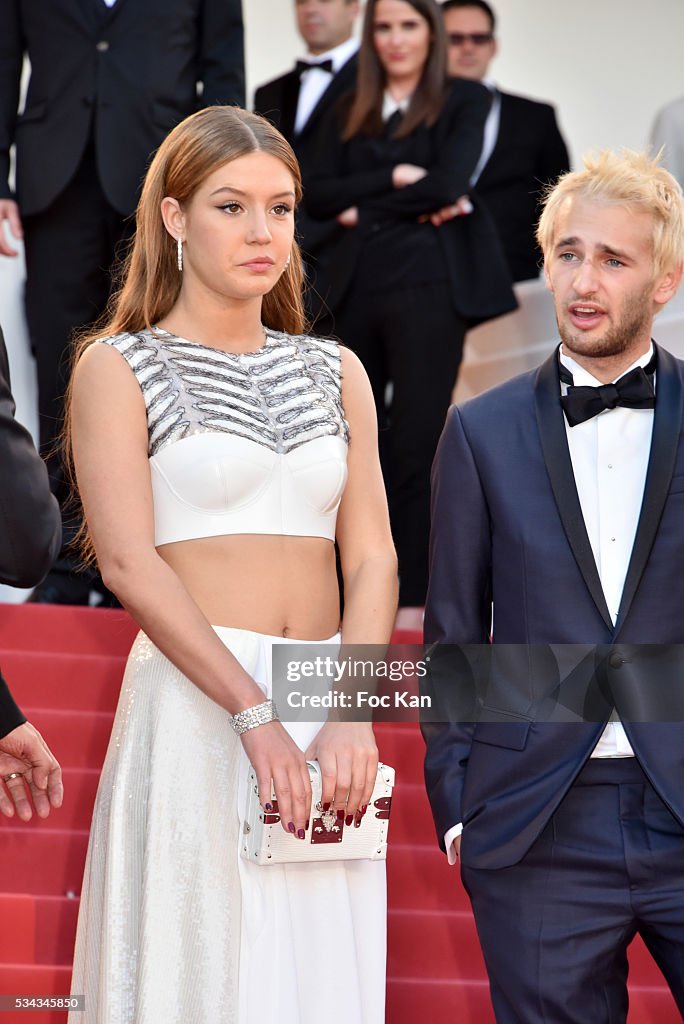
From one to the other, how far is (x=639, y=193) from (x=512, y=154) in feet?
15.3

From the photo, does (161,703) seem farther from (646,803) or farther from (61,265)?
(61,265)

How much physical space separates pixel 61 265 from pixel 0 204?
0.32 m

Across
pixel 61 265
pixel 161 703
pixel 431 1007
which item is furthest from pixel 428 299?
pixel 161 703

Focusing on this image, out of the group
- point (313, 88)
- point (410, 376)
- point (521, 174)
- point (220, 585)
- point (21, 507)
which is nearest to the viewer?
point (21, 507)

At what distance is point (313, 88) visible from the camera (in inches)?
271

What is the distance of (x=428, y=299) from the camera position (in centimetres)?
633

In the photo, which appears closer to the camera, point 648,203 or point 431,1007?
point 648,203

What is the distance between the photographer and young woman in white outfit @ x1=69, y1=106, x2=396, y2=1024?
2795mm

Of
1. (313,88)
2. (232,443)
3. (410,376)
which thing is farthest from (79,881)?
(313,88)

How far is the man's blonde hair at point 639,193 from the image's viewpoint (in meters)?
2.96

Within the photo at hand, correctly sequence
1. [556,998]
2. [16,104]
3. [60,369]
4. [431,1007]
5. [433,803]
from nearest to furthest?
[556,998] → [433,803] → [431,1007] → [60,369] → [16,104]

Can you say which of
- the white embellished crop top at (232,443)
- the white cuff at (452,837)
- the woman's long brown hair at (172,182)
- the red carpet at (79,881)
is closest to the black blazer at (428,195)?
the red carpet at (79,881)

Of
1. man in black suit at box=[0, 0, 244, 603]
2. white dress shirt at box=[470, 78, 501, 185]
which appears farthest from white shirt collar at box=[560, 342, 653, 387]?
white dress shirt at box=[470, 78, 501, 185]

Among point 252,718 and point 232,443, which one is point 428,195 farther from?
point 252,718
